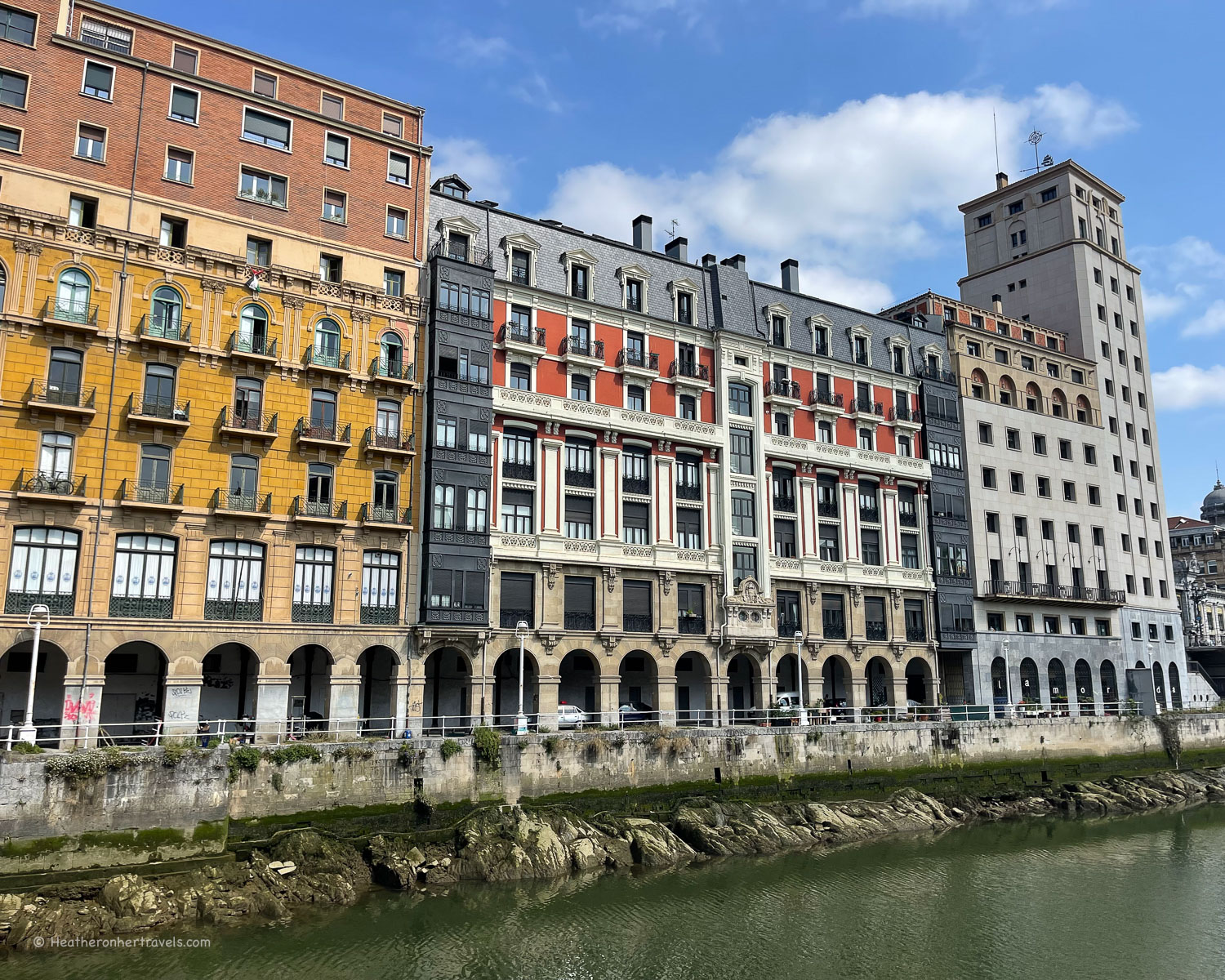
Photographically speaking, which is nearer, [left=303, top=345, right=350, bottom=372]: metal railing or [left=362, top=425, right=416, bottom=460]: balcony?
[left=303, top=345, right=350, bottom=372]: metal railing

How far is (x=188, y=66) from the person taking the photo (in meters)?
51.2

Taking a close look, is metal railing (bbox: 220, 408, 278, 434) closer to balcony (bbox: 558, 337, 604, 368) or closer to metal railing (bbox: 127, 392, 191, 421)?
metal railing (bbox: 127, 392, 191, 421)

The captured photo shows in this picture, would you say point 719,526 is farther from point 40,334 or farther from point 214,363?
point 40,334

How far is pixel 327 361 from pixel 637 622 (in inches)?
914

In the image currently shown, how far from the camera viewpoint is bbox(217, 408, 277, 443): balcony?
1877 inches

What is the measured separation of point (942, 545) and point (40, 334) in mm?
59313

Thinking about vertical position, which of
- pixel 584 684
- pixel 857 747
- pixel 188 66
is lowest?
pixel 857 747

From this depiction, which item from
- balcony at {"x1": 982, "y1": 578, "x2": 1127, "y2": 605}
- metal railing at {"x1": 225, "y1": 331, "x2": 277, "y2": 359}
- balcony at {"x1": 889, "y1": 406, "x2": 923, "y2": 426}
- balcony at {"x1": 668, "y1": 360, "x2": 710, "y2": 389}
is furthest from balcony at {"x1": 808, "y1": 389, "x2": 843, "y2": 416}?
metal railing at {"x1": 225, "y1": 331, "x2": 277, "y2": 359}

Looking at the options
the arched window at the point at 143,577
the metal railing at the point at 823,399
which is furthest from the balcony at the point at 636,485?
the arched window at the point at 143,577

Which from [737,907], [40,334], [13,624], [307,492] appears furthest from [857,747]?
[40,334]

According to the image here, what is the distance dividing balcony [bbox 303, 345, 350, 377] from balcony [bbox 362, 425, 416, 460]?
3295 millimetres

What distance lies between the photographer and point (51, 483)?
142 feet

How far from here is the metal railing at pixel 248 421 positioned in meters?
47.9

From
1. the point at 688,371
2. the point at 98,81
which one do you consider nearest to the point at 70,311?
the point at 98,81
